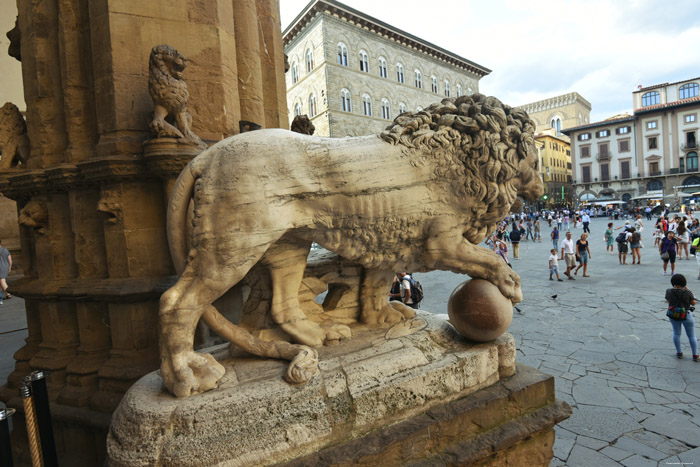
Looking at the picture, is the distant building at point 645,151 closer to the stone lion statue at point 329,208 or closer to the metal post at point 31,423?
the stone lion statue at point 329,208

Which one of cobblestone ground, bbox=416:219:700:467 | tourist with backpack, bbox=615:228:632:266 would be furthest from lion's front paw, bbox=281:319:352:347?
tourist with backpack, bbox=615:228:632:266

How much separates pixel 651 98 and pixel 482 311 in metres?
60.3

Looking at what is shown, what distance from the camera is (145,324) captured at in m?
2.92

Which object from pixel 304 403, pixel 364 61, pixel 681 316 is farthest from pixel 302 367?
pixel 364 61

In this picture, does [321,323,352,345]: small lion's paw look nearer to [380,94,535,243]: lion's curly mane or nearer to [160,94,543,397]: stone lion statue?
[160,94,543,397]: stone lion statue

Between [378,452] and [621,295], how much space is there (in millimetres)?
7964

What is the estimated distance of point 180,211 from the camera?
80.6 inches

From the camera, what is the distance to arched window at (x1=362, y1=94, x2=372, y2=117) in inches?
1297

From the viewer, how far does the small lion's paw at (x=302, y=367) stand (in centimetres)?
193

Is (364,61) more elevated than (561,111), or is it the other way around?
(561,111)

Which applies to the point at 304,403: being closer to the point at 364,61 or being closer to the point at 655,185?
the point at 364,61

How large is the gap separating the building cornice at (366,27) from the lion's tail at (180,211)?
1250 inches

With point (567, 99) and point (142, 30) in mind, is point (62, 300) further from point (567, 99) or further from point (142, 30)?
point (567, 99)

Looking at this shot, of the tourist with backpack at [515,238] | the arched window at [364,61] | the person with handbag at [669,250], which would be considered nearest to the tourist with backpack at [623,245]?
the person with handbag at [669,250]
